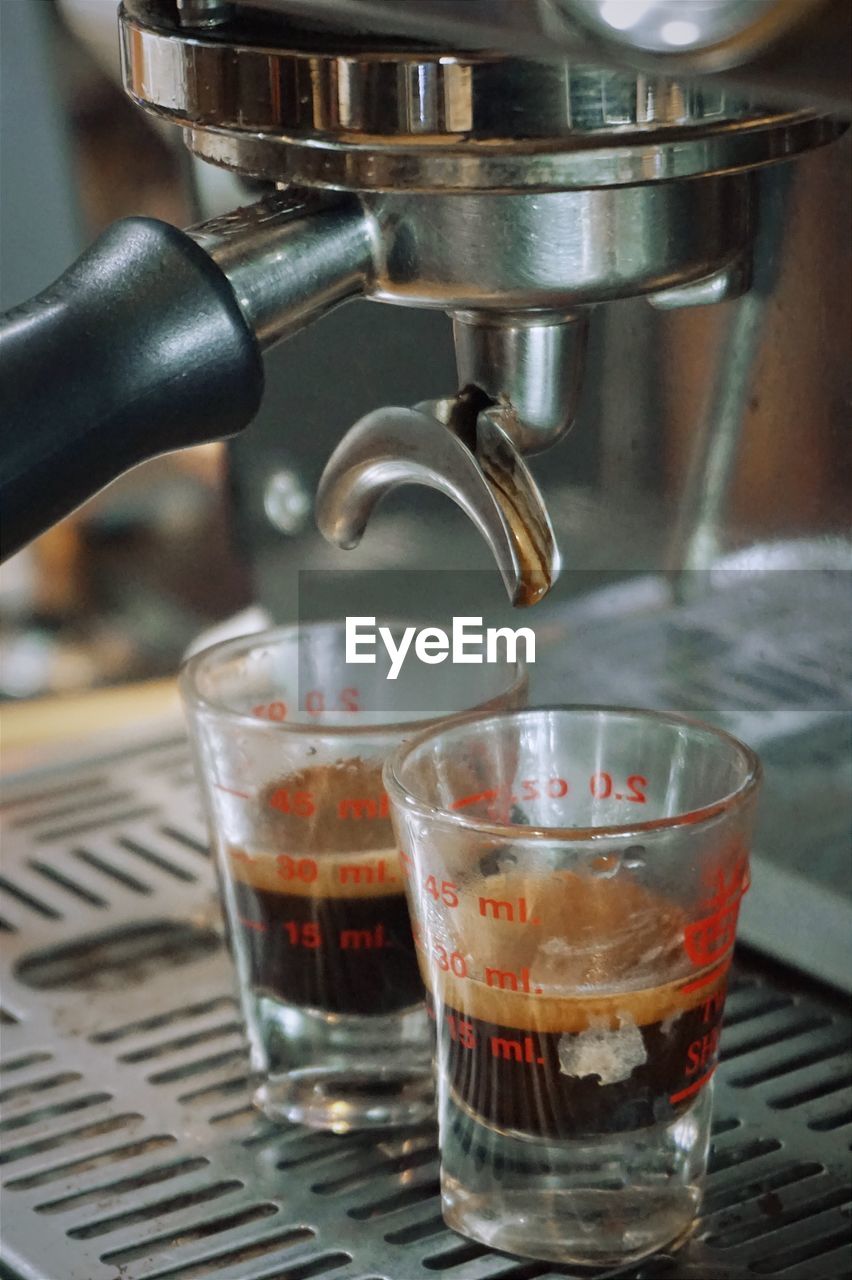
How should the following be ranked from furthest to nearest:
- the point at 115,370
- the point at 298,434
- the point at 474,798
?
the point at 298,434 < the point at 474,798 < the point at 115,370

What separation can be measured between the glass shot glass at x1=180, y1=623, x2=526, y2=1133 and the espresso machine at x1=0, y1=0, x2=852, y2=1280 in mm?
15

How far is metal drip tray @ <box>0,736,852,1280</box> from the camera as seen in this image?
0.39 m

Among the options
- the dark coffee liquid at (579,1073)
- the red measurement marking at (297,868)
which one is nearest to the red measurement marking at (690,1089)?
the dark coffee liquid at (579,1073)

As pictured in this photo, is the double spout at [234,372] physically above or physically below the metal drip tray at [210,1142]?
above

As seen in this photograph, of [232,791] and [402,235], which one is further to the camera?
[232,791]

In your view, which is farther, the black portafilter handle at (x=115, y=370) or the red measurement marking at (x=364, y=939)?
the red measurement marking at (x=364, y=939)

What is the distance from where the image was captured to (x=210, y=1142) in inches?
17.2

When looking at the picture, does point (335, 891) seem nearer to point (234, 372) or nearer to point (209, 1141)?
point (209, 1141)

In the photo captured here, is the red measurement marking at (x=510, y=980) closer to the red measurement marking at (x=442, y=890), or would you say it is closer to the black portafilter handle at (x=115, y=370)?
the red measurement marking at (x=442, y=890)

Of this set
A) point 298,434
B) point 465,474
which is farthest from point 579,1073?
point 298,434

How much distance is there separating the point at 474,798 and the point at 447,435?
0.10 m

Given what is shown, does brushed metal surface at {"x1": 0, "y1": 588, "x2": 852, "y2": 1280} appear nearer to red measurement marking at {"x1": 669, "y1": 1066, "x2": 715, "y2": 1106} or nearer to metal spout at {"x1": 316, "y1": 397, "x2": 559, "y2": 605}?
red measurement marking at {"x1": 669, "y1": 1066, "x2": 715, "y2": 1106}

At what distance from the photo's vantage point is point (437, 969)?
0.40 meters

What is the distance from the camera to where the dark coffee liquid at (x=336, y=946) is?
0.45 metres
